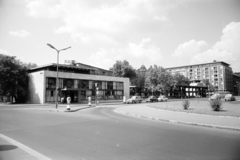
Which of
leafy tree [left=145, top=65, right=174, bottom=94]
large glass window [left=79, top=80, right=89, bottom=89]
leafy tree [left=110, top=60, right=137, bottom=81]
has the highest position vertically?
leafy tree [left=110, top=60, right=137, bottom=81]

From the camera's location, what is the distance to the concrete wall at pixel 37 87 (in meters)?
38.5

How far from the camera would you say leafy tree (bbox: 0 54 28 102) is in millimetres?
36938

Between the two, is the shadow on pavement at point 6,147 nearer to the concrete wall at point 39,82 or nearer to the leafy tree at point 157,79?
the concrete wall at point 39,82

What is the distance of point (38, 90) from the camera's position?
130 feet

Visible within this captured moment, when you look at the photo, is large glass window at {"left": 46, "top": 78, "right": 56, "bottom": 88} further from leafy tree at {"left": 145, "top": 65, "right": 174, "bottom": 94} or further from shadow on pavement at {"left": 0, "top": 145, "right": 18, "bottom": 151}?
leafy tree at {"left": 145, "top": 65, "right": 174, "bottom": 94}

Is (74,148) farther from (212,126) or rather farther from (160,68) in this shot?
(160,68)

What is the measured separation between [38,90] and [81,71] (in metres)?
12.6

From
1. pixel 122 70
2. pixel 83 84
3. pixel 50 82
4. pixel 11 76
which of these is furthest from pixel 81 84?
pixel 122 70

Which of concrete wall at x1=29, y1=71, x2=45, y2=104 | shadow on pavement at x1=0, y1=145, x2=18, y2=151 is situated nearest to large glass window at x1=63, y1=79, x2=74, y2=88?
concrete wall at x1=29, y1=71, x2=45, y2=104

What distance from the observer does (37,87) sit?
39.9 meters

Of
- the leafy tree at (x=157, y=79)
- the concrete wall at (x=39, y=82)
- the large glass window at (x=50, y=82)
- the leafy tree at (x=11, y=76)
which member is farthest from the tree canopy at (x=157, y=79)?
the leafy tree at (x=11, y=76)

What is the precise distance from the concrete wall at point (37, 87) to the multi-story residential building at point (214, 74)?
105045mm

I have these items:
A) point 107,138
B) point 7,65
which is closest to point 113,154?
point 107,138

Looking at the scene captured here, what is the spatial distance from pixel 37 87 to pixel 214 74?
113698 mm
